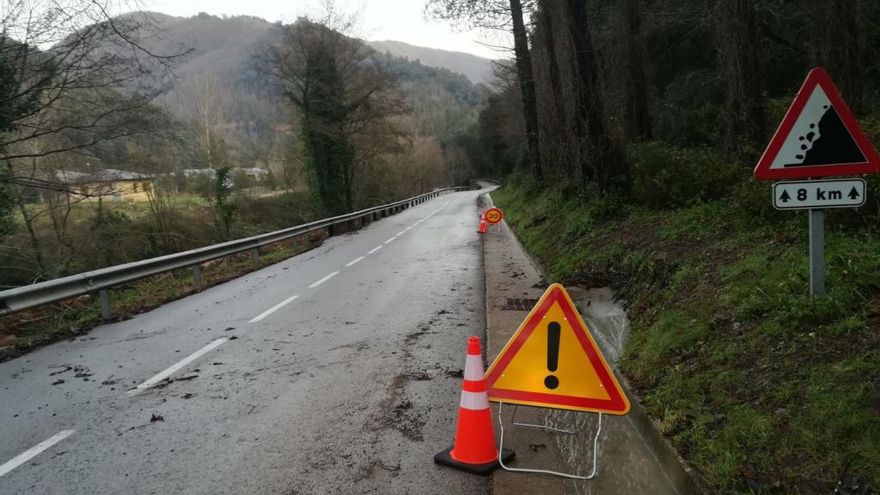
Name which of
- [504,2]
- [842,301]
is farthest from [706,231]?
[504,2]

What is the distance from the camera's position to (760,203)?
6805 mm

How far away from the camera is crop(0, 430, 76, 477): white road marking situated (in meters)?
3.89

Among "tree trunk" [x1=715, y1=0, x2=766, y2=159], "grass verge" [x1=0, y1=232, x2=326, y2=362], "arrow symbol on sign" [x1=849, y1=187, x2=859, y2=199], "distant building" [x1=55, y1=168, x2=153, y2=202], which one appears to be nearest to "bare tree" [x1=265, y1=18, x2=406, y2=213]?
"distant building" [x1=55, y1=168, x2=153, y2=202]

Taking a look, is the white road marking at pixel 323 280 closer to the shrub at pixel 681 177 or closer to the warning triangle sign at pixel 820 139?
the shrub at pixel 681 177

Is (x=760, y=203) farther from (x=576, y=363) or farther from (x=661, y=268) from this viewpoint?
(x=576, y=363)

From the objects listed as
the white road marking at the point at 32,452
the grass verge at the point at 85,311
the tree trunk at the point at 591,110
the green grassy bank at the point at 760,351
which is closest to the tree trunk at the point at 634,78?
the tree trunk at the point at 591,110

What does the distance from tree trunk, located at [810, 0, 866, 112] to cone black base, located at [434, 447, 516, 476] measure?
338 inches

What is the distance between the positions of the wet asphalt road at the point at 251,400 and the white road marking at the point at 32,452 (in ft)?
0.08

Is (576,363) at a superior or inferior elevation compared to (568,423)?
superior

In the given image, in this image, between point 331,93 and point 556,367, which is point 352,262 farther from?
point 331,93

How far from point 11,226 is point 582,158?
15.6 meters

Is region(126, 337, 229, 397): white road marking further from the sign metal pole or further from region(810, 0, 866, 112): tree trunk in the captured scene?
region(810, 0, 866, 112): tree trunk

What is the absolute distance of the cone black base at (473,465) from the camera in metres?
3.56

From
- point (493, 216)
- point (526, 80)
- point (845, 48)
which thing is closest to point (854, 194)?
point (845, 48)
